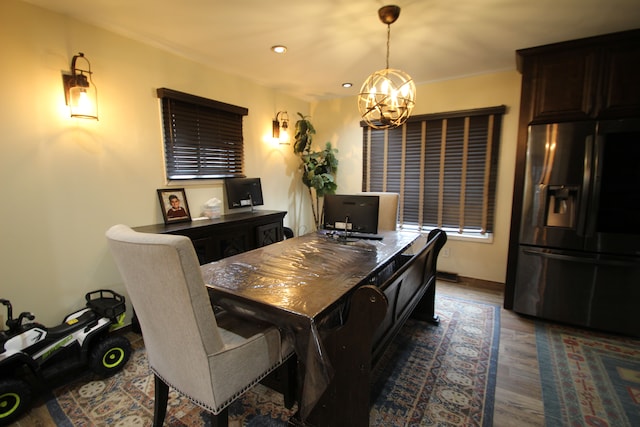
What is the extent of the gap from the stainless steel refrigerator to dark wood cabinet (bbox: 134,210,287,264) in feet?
8.42

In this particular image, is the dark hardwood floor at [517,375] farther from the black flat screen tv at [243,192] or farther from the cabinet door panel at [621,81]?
the black flat screen tv at [243,192]

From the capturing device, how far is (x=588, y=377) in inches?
79.2

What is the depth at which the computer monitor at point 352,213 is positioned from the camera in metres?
2.54

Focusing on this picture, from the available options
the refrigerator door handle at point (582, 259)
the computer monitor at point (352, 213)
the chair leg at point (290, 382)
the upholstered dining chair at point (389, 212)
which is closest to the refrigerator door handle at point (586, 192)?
the refrigerator door handle at point (582, 259)

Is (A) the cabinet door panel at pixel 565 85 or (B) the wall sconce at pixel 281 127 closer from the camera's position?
(A) the cabinet door panel at pixel 565 85

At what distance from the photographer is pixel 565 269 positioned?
262 centimetres

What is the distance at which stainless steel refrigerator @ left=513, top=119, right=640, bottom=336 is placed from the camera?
2.40 metres

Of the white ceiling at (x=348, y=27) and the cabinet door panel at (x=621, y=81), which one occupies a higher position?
the white ceiling at (x=348, y=27)

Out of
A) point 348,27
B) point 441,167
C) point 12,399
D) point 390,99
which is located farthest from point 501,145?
point 12,399

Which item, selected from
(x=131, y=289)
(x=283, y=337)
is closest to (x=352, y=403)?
(x=283, y=337)

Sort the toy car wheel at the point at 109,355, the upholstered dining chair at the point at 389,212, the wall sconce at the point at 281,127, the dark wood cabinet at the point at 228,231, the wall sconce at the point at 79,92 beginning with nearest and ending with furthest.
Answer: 1. the toy car wheel at the point at 109,355
2. the wall sconce at the point at 79,92
3. the dark wood cabinet at the point at 228,231
4. the upholstered dining chair at the point at 389,212
5. the wall sconce at the point at 281,127

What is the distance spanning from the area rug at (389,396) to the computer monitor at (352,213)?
0.99 meters

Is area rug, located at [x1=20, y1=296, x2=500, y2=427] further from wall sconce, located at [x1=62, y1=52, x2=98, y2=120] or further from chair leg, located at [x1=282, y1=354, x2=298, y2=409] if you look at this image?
wall sconce, located at [x1=62, y1=52, x2=98, y2=120]

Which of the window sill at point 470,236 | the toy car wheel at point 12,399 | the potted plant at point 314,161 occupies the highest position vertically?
the potted plant at point 314,161
